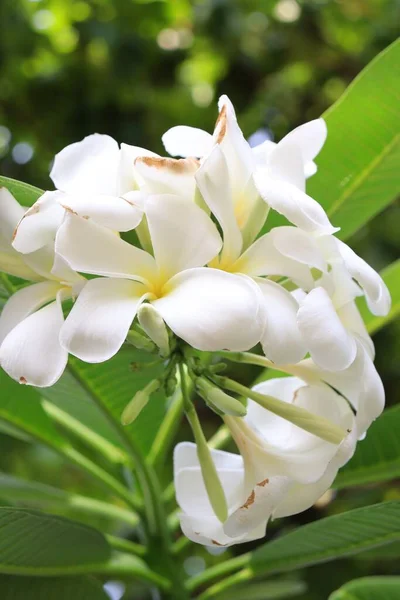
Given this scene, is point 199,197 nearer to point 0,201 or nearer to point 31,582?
point 0,201

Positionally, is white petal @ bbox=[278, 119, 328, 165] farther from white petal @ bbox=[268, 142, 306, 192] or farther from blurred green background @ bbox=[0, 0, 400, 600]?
blurred green background @ bbox=[0, 0, 400, 600]

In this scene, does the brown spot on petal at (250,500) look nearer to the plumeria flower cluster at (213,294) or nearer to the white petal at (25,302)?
the plumeria flower cluster at (213,294)

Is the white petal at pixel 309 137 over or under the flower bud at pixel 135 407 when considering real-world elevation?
over

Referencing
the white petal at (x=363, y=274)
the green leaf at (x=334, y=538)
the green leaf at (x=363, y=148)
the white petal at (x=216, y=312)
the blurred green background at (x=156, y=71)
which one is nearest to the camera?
the white petal at (x=216, y=312)

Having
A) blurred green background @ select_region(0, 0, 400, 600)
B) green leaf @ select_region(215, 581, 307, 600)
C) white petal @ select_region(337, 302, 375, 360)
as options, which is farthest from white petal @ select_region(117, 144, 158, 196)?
blurred green background @ select_region(0, 0, 400, 600)

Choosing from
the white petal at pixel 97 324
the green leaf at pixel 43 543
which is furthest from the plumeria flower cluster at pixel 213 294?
the green leaf at pixel 43 543
